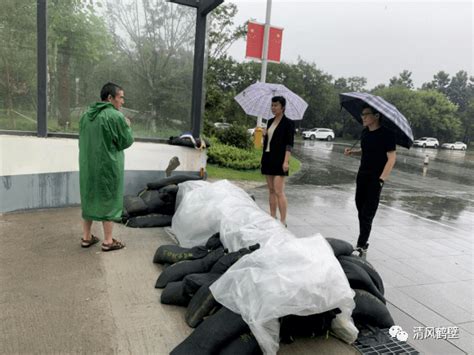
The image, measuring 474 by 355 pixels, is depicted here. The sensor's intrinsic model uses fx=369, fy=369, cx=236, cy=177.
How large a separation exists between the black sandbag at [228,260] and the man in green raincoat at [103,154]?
1.34m

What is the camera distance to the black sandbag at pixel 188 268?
9.36 feet

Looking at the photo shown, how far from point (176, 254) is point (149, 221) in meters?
1.33

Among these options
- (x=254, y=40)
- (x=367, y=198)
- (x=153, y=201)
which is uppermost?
(x=254, y=40)

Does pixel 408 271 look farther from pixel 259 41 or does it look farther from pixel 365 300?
pixel 259 41

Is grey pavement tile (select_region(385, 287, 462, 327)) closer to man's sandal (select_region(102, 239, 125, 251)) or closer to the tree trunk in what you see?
man's sandal (select_region(102, 239, 125, 251))

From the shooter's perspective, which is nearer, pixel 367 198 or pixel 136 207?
pixel 367 198

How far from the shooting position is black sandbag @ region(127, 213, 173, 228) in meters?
4.42

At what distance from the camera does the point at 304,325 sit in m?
2.37

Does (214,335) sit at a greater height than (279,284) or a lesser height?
lesser

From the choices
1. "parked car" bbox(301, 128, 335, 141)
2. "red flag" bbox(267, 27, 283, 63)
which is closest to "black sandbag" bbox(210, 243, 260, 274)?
"red flag" bbox(267, 27, 283, 63)

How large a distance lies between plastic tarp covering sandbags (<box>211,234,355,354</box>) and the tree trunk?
13.4 feet

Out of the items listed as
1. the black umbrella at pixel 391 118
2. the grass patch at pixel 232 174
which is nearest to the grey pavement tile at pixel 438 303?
the black umbrella at pixel 391 118

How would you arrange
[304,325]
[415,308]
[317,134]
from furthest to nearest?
[317,134], [415,308], [304,325]

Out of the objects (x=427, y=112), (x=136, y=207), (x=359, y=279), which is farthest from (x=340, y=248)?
(x=427, y=112)
